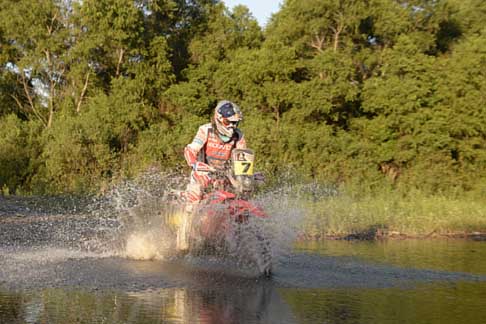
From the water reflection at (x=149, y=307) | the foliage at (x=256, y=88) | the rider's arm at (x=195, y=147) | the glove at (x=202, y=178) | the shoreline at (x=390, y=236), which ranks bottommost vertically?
the water reflection at (x=149, y=307)

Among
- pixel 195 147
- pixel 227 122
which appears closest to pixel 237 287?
pixel 195 147

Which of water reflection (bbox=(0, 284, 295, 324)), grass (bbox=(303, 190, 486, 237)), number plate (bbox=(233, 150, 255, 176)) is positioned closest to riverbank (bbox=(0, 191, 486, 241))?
grass (bbox=(303, 190, 486, 237))

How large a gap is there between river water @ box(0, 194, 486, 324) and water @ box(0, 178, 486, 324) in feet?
0.04

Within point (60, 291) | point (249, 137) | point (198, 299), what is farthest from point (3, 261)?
point (249, 137)

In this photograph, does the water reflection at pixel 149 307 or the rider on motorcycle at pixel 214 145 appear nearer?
the water reflection at pixel 149 307

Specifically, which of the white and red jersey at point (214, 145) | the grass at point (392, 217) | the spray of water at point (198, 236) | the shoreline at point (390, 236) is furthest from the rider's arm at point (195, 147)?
the grass at point (392, 217)

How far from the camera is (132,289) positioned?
811cm

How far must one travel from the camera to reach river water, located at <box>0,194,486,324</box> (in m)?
6.92

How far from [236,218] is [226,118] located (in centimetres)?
147

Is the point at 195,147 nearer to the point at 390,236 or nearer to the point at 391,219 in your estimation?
the point at 390,236

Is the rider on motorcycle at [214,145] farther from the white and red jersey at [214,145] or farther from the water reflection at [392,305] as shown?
the water reflection at [392,305]

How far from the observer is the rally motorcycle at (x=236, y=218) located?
30.7 ft

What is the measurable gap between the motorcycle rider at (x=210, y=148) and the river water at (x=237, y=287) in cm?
83

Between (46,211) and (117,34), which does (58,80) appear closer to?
(117,34)
